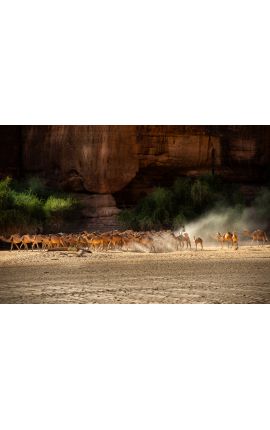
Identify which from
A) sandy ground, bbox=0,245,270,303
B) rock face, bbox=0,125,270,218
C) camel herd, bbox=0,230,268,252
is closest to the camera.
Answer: sandy ground, bbox=0,245,270,303

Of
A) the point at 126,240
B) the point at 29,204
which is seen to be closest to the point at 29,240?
the point at 29,204

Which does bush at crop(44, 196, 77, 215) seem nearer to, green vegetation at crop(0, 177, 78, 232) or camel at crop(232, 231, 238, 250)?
green vegetation at crop(0, 177, 78, 232)

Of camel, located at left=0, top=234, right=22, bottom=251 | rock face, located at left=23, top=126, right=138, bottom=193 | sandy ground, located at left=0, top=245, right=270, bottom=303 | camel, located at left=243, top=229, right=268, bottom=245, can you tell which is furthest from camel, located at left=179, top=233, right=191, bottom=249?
camel, located at left=0, top=234, right=22, bottom=251

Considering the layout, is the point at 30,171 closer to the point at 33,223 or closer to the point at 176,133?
the point at 33,223

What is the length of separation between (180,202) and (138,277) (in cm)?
114

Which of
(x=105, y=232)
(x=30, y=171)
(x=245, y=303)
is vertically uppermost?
(x=30, y=171)

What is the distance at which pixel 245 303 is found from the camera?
1078 cm

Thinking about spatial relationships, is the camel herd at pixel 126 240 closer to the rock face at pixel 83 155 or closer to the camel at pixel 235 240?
the camel at pixel 235 240

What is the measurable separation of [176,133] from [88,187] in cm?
136

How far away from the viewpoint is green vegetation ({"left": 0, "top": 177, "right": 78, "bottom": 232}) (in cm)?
1112

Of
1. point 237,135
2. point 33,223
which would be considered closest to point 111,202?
point 33,223

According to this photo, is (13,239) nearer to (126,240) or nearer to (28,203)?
(28,203)

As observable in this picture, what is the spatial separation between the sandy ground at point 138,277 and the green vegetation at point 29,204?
0.45m

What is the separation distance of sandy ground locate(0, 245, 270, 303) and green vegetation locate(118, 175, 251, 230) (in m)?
0.44
